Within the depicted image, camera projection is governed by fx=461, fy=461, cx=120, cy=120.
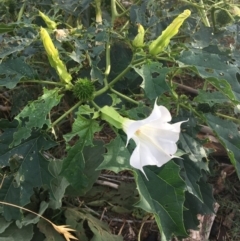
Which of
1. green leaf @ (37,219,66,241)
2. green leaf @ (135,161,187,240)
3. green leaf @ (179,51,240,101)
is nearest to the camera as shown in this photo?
green leaf @ (135,161,187,240)

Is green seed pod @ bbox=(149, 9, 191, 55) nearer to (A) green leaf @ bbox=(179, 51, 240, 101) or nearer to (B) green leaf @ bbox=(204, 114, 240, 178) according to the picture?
(A) green leaf @ bbox=(179, 51, 240, 101)

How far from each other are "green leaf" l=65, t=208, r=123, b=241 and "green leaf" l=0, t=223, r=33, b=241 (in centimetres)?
18

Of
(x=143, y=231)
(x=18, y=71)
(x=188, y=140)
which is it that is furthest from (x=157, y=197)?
(x=143, y=231)

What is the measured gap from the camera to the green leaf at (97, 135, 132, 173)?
1235 millimetres

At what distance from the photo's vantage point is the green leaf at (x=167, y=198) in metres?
1.23

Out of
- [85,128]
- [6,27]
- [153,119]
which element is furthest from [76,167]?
[6,27]

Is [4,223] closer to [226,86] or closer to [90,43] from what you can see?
[90,43]

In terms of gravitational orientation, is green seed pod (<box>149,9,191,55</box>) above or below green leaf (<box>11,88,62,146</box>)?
above

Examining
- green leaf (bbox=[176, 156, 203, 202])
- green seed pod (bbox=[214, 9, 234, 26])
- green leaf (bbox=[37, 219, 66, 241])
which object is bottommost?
green leaf (bbox=[37, 219, 66, 241])

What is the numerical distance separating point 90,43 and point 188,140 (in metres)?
0.48

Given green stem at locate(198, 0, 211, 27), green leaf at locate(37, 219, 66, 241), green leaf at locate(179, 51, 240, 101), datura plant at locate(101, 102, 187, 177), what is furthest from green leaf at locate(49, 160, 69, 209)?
green stem at locate(198, 0, 211, 27)

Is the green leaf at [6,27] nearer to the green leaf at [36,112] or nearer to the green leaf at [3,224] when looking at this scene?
the green leaf at [36,112]

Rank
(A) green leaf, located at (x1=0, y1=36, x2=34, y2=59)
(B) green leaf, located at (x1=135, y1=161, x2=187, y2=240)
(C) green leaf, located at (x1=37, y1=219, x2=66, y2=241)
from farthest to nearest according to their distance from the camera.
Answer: (C) green leaf, located at (x1=37, y1=219, x2=66, y2=241) < (A) green leaf, located at (x1=0, y1=36, x2=34, y2=59) < (B) green leaf, located at (x1=135, y1=161, x2=187, y2=240)

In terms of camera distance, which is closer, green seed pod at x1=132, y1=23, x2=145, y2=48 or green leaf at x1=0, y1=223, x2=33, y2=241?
green seed pod at x1=132, y1=23, x2=145, y2=48
